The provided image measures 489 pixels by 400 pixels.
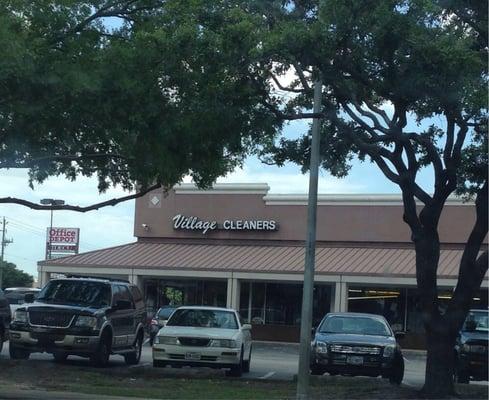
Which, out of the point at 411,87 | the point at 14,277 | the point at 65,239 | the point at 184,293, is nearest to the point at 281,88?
the point at 411,87

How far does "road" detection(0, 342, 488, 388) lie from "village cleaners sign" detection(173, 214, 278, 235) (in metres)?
5.51

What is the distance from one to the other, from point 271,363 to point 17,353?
8.57 metres

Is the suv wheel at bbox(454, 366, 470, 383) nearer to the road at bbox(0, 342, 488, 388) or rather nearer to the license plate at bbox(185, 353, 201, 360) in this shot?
the road at bbox(0, 342, 488, 388)

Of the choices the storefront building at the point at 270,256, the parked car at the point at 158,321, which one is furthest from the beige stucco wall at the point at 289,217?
the parked car at the point at 158,321

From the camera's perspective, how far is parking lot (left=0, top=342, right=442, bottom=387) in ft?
68.1

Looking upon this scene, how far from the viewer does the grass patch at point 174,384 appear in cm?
1594

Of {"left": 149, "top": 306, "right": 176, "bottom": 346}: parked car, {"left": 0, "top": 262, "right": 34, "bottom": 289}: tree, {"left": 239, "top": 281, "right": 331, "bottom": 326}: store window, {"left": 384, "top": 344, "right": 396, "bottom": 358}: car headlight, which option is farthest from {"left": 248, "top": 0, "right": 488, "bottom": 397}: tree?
{"left": 0, "top": 262, "right": 34, "bottom": 289}: tree

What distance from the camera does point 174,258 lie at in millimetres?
40906

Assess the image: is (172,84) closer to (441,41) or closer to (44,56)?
(44,56)

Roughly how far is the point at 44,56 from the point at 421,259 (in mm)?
7143

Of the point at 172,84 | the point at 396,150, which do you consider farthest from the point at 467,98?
the point at 172,84

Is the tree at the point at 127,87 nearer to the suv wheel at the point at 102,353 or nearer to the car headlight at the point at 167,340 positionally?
the car headlight at the point at 167,340

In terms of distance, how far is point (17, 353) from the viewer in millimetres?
20297

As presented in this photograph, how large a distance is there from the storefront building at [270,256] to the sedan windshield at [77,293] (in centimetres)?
1743
